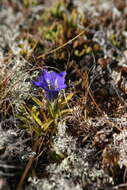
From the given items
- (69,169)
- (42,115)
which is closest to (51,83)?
(42,115)

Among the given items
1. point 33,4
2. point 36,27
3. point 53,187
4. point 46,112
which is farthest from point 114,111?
point 33,4

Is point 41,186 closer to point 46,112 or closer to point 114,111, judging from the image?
point 46,112

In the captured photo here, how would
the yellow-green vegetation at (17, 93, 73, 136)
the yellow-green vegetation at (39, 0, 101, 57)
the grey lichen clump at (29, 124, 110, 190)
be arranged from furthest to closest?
the yellow-green vegetation at (39, 0, 101, 57) < the yellow-green vegetation at (17, 93, 73, 136) < the grey lichen clump at (29, 124, 110, 190)

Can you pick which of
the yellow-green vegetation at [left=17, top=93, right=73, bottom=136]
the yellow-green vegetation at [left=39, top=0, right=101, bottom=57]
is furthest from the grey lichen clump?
the yellow-green vegetation at [left=39, top=0, right=101, bottom=57]

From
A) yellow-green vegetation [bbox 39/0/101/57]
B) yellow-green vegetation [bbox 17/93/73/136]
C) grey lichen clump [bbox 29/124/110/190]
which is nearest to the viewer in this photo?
grey lichen clump [bbox 29/124/110/190]

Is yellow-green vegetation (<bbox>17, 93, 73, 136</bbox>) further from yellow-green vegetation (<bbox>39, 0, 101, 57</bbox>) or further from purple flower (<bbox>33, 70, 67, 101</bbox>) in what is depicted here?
yellow-green vegetation (<bbox>39, 0, 101, 57</bbox>)

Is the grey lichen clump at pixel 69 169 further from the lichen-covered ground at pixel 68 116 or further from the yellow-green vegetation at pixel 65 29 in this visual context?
the yellow-green vegetation at pixel 65 29
